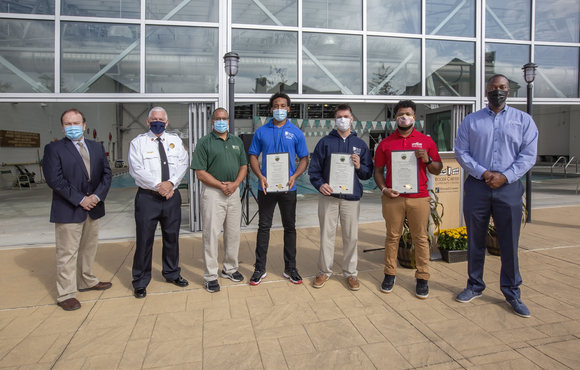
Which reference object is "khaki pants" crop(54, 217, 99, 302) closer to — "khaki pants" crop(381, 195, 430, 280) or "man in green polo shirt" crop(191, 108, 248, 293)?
"man in green polo shirt" crop(191, 108, 248, 293)

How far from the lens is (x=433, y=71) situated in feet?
23.2

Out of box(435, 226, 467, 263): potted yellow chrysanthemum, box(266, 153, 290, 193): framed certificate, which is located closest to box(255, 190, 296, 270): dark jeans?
box(266, 153, 290, 193): framed certificate

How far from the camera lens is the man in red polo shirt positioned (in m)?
3.57


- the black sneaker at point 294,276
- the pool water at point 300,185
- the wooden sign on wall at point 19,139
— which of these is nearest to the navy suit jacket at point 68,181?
the black sneaker at point 294,276

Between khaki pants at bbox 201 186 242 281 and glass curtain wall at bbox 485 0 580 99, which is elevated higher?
glass curtain wall at bbox 485 0 580 99

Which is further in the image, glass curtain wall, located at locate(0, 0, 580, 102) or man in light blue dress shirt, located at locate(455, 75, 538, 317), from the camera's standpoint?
glass curtain wall, located at locate(0, 0, 580, 102)

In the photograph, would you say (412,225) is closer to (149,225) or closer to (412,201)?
(412,201)

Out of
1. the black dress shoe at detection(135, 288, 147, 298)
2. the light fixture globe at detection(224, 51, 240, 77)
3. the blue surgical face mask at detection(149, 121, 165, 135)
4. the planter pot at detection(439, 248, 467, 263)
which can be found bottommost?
the black dress shoe at detection(135, 288, 147, 298)

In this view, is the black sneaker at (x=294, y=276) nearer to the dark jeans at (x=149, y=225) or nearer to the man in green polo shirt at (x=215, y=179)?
the man in green polo shirt at (x=215, y=179)

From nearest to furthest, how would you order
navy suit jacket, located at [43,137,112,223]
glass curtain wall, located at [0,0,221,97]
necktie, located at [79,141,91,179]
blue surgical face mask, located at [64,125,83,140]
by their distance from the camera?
1. navy suit jacket, located at [43,137,112,223]
2. blue surgical face mask, located at [64,125,83,140]
3. necktie, located at [79,141,91,179]
4. glass curtain wall, located at [0,0,221,97]

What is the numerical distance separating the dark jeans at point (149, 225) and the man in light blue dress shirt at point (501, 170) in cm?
289

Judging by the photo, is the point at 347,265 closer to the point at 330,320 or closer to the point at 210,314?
the point at 330,320

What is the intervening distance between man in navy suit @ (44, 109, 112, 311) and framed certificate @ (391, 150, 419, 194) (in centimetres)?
288

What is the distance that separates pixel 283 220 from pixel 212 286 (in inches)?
39.3
